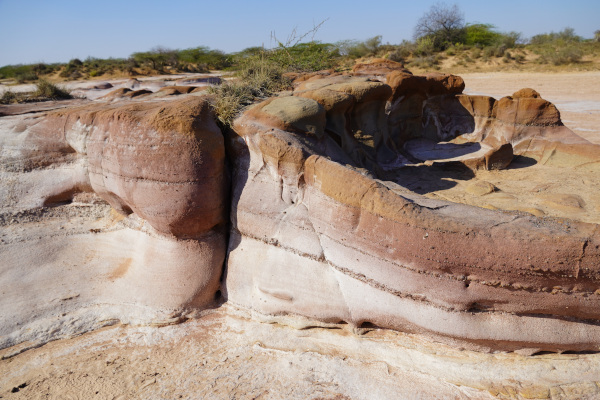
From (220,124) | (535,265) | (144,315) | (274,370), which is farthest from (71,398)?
(535,265)

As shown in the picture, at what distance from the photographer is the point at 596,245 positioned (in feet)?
7.42

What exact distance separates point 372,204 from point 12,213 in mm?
3450

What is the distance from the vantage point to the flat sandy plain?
257 centimetres

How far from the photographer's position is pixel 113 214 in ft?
13.5

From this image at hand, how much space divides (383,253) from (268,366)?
112cm

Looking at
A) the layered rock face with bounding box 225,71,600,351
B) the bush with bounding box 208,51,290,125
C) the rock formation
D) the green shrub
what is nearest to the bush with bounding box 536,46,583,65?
the rock formation

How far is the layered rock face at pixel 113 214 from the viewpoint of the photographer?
330cm

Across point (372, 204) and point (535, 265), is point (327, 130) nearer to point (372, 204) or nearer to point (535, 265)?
point (372, 204)

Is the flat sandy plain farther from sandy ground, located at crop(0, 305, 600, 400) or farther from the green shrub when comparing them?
the green shrub

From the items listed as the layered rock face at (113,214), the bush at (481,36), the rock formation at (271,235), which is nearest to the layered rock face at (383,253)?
the rock formation at (271,235)

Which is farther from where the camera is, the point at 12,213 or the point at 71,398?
the point at 12,213

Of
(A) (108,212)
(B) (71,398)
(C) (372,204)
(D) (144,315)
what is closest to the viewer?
(C) (372,204)

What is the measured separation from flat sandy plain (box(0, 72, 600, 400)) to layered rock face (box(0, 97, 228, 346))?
257mm

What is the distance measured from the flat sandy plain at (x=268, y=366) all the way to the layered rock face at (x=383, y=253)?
0.12m
